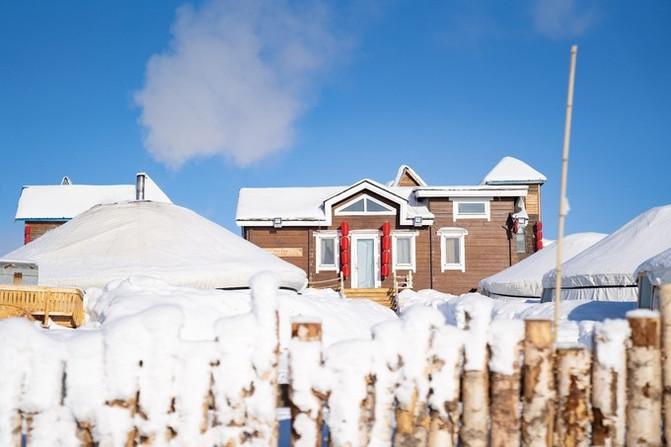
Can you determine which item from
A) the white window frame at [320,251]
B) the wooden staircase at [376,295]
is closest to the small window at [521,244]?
the wooden staircase at [376,295]

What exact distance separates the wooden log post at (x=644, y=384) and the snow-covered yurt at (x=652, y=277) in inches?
331

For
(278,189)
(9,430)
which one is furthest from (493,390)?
(278,189)

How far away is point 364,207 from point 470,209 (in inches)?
203

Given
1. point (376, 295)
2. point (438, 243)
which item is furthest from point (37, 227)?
point (438, 243)

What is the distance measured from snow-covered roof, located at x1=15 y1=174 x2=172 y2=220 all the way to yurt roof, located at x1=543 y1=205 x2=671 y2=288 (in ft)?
73.8

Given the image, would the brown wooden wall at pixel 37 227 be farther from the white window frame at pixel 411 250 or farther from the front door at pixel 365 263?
the white window frame at pixel 411 250

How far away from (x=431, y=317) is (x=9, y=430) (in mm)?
2577

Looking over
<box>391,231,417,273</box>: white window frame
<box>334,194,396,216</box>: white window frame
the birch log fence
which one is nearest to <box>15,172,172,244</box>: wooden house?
<box>334,194,396,216</box>: white window frame

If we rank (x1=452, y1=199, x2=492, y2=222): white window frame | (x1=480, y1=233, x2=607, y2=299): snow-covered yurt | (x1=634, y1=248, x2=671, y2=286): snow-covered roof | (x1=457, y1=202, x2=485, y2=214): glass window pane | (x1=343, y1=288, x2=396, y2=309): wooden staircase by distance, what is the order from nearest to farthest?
(x1=634, y1=248, x2=671, y2=286): snow-covered roof
(x1=480, y1=233, x2=607, y2=299): snow-covered yurt
(x1=343, y1=288, x2=396, y2=309): wooden staircase
(x1=452, y1=199, x2=492, y2=222): white window frame
(x1=457, y1=202, x2=485, y2=214): glass window pane

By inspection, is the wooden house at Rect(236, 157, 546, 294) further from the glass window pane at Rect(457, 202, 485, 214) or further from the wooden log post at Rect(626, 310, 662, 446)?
the wooden log post at Rect(626, 310, 662, 446)

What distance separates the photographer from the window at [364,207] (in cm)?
2705

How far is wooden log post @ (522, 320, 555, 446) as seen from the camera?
140 inches

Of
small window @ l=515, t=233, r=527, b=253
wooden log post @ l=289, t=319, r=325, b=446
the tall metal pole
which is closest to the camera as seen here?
wooden log post @ l=289, t=319, r=325, b=446

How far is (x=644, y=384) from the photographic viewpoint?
3604 mm
